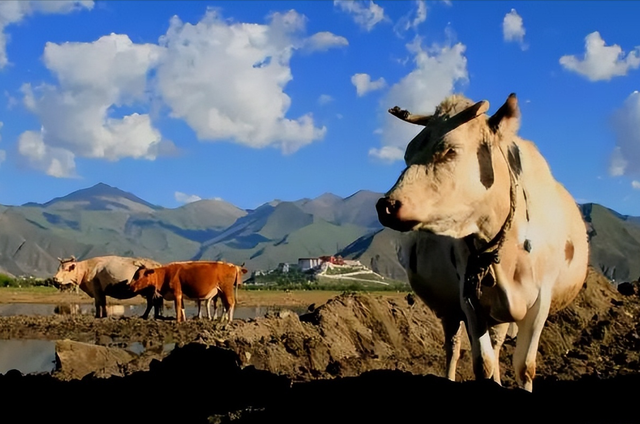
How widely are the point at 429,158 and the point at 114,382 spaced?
497 cm

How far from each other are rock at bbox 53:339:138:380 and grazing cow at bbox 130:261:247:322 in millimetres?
14551

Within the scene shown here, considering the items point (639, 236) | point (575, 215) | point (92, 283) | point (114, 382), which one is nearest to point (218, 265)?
point (92, 283)

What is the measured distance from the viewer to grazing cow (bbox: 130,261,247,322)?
2811cm

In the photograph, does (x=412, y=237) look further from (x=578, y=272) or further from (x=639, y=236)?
(x=639, y=236)

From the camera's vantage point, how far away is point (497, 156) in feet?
18.7

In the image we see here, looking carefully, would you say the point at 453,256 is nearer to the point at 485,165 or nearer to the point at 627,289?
the point at 485,165

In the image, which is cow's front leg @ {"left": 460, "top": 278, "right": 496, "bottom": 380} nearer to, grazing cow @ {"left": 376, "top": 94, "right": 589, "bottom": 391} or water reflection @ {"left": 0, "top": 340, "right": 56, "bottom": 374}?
grazing cow @ {"left": 376, "top": 94, "right": 589, "bottom": 391}

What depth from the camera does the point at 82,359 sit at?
12.6 meters

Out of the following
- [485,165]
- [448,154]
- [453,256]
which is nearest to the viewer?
[448,154]

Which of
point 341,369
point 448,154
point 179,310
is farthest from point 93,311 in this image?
point 448,154

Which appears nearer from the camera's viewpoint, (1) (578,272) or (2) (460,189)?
(2) (460,189)

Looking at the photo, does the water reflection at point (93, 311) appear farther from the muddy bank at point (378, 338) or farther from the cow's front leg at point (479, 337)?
the cow's front leg at point (479, 337)

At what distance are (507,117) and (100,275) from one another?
27.3 m

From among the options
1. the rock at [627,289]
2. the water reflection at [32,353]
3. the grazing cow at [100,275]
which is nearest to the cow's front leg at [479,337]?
the water reflection at [32,353]
